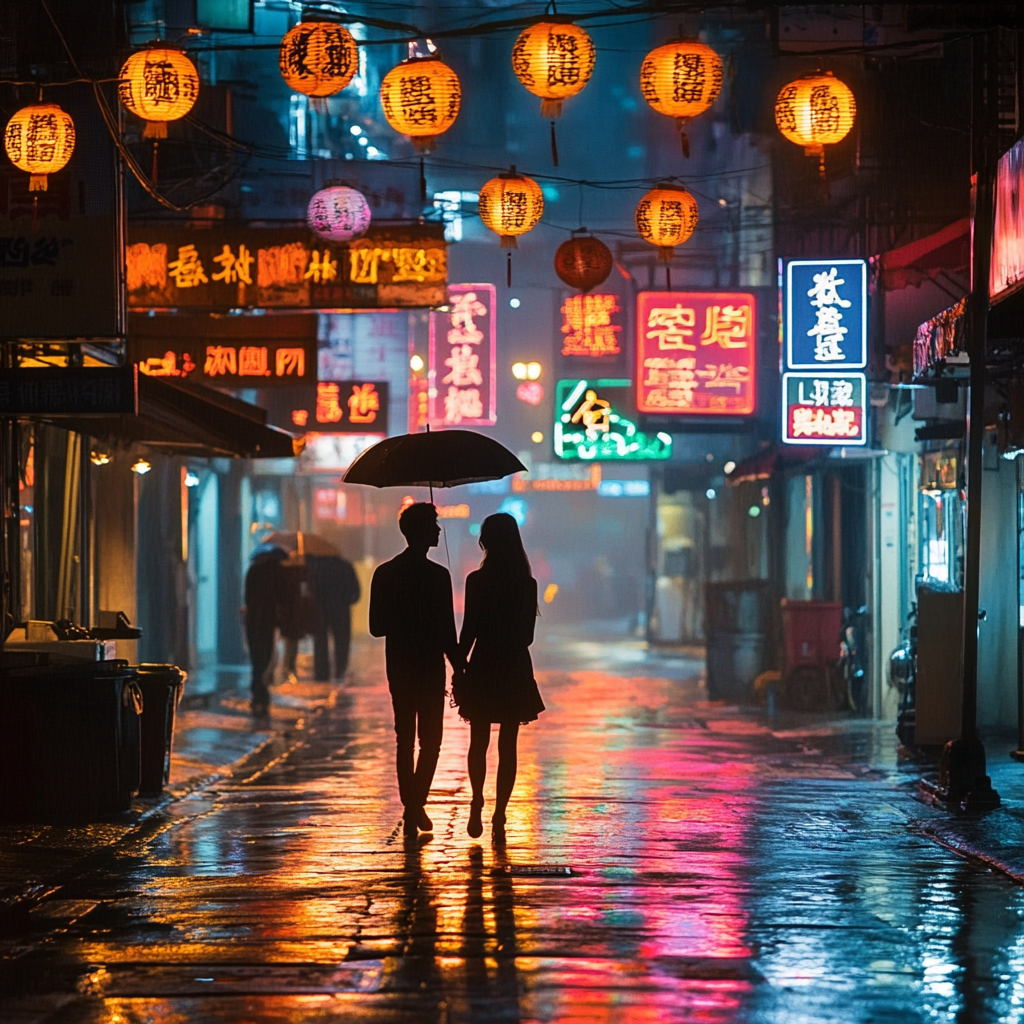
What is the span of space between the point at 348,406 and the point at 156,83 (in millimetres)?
15207

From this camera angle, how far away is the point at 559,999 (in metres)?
6.71

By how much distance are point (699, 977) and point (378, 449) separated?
5.98m

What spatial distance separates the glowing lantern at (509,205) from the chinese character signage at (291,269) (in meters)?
1.79

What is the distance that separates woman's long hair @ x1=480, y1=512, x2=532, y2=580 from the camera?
10.9 metres

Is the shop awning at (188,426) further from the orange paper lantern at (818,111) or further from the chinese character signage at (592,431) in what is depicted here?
the chinese character signage at (592,431)

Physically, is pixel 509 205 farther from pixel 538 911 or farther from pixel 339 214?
pixel 538 911

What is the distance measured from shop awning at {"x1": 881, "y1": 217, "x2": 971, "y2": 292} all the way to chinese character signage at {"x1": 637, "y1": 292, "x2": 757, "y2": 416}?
4.26 m

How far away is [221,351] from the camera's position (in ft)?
66.6

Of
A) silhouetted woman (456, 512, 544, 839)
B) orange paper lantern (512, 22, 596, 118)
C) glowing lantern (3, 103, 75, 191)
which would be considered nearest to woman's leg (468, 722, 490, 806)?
silhouetted woman (456, 512, 544, 839)

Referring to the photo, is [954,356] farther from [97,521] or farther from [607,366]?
[607,366]

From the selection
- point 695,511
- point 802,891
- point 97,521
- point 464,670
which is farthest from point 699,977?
point 695,511

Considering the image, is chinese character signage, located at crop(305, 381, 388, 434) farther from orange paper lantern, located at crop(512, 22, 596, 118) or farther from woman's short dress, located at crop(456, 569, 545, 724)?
woman's short dress, located at crop(456, 569, 545, 724)

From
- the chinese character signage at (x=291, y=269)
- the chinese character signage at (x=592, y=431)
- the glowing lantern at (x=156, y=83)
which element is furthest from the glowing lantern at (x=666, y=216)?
the chinese character signage at (x=592, y=431)

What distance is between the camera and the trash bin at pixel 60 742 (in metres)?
12.0
